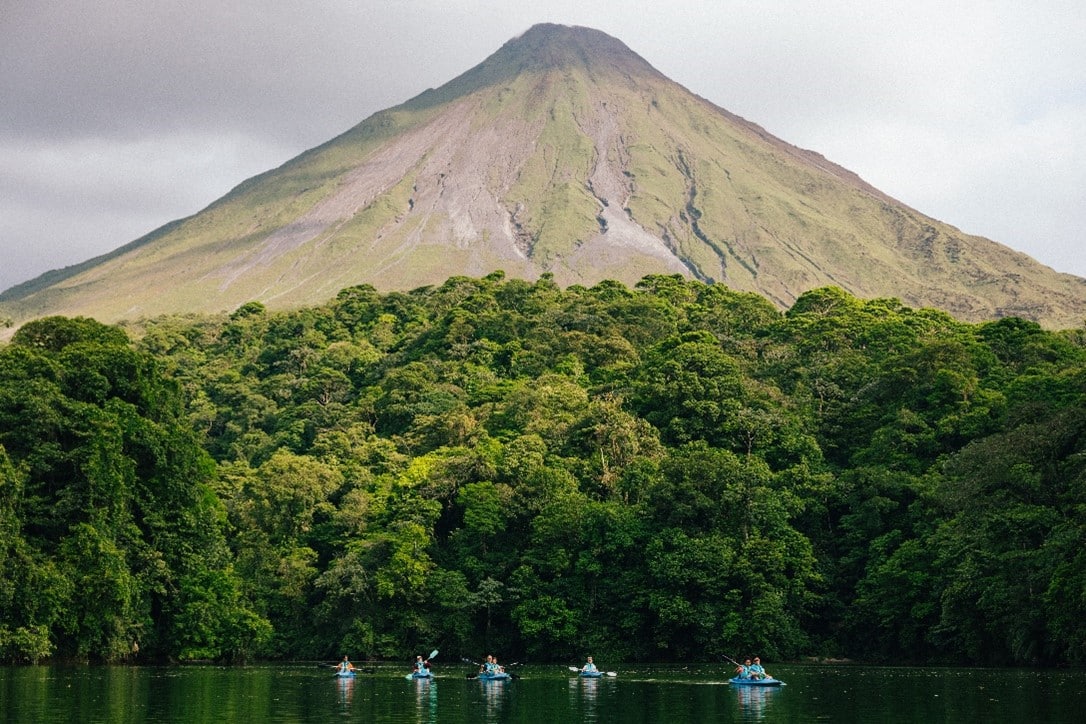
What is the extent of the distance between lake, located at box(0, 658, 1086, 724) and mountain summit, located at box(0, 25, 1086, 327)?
101921mm

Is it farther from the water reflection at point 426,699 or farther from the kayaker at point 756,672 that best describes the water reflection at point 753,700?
the water reflection at point 426,699

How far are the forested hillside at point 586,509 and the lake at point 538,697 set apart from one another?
12.2ft

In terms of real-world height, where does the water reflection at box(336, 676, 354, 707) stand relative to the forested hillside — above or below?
below

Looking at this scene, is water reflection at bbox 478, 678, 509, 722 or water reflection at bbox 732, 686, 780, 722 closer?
water reflection at bbox 732, 686, 780, 722

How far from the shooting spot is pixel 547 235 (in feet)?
551

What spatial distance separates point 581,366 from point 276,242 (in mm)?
99143

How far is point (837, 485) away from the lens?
192ft

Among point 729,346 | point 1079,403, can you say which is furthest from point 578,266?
point 1079,403

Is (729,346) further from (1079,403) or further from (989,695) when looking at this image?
(989,695)

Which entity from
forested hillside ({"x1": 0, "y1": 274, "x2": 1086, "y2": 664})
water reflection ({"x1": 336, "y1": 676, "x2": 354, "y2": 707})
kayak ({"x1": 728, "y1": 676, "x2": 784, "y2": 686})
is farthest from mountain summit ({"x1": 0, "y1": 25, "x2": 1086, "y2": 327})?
kayak ({"x1": 728, "y1": 676, "x2": 784, "y2": 686})

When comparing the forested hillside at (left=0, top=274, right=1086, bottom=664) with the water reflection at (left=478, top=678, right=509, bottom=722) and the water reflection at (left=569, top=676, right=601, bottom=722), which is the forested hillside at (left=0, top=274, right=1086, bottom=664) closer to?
the water reflection at (left=569, top=676, right=601, bottom=722)

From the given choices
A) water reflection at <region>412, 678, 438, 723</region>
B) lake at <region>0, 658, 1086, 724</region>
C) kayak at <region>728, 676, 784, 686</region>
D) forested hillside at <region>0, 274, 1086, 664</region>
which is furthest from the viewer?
forested hillside at <region>0, 274, 1086, 664</region>

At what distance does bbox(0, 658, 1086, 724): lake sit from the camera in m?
27.4

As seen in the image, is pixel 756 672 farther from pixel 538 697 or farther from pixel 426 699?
pixel 426 699
